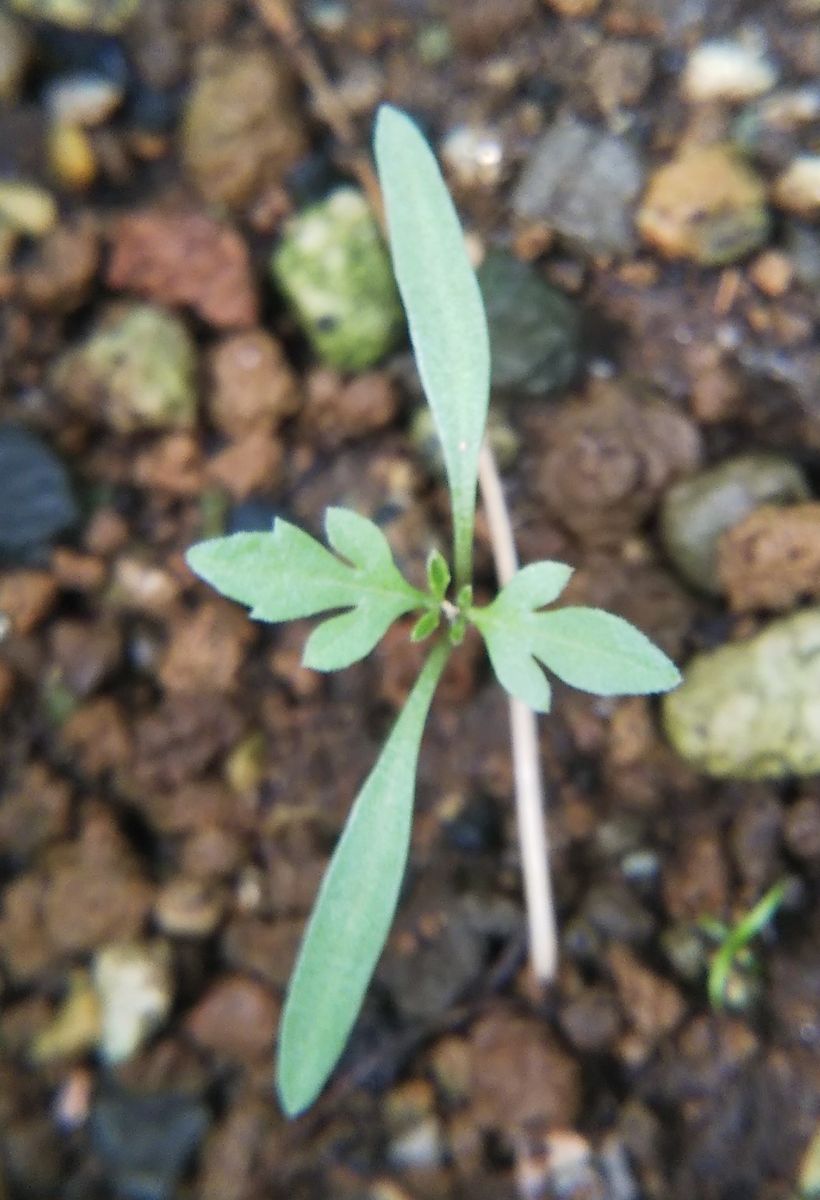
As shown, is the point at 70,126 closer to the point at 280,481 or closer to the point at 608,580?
the point at 280,481

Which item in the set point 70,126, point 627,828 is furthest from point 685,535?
point 70,126

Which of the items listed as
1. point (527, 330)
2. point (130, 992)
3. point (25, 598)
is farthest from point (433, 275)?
point (130, 992)

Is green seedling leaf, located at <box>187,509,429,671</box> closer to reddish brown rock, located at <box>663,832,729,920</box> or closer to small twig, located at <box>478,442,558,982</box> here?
small twig, located at <box>478,442,558,982</box>

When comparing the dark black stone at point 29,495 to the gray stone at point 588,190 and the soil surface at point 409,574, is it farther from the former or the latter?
the gray stone at point 588,190

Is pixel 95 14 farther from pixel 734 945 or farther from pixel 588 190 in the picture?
pixel 734 945

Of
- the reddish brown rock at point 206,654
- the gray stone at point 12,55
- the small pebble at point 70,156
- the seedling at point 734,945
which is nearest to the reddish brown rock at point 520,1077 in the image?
the seedling at point 734,945

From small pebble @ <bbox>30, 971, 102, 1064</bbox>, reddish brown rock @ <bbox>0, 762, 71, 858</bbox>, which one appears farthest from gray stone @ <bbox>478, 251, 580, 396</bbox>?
small pebble @ <bbox>30, 971, 102, 1064</bbox>
